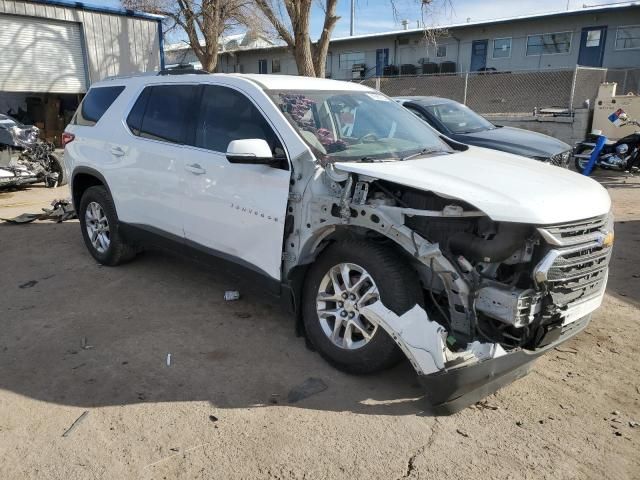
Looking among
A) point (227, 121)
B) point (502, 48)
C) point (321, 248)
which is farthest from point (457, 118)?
point (502, 48)

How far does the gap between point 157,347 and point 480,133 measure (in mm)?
6799

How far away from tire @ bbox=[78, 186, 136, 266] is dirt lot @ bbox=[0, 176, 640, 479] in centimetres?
81

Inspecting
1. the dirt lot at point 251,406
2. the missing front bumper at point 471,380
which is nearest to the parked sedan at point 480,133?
the dirt lot at point 251,406

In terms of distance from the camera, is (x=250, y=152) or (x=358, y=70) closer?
(x=250, y=152)

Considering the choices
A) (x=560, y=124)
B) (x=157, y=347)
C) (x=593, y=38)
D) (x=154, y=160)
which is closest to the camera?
(x=157, y=347)

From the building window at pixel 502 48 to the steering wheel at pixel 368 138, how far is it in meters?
26.6

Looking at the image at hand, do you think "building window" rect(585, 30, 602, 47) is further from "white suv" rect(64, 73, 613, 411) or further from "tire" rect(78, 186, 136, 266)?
"tire" rect(78, 186, 136, 266)

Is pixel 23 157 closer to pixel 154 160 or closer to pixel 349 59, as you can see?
pixel 154 160

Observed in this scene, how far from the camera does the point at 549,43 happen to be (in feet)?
86.3

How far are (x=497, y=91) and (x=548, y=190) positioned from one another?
632 inches

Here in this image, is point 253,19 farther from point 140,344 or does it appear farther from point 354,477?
point 354,477

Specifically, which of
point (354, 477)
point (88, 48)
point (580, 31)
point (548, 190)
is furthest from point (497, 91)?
point (354, 477)

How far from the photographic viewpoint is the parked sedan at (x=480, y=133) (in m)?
8.22

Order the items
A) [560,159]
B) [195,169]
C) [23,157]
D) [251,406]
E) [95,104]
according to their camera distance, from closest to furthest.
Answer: [251,406], [195,169], [95,104], [560,159], [23,157]
